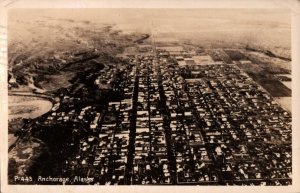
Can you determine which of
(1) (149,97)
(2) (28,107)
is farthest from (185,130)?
(2) (28,107)

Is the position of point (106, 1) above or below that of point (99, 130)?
above

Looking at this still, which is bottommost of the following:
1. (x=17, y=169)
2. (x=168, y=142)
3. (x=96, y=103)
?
(x=17, y=169)

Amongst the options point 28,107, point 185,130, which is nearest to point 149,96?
point 185,130

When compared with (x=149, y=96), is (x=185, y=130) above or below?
below

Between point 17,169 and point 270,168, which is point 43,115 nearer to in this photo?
point 17,169

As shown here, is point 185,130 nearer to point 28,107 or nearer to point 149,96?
point 149,96

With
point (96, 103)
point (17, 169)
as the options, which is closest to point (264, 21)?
point (96, 103)
